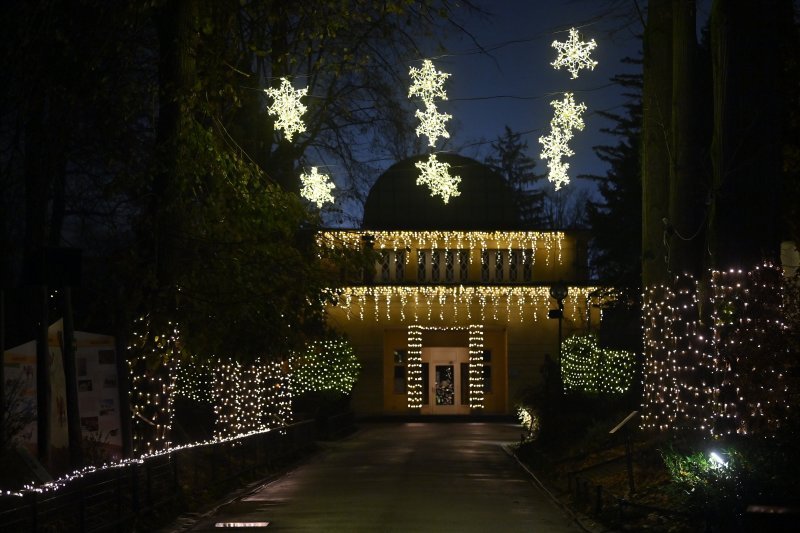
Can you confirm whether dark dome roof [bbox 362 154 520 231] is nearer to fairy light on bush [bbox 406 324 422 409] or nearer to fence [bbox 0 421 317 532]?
fairy light on bush [bbox 406 324 422 409]

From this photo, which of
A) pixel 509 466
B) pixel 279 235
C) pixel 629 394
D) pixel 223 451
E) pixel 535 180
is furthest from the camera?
pixel 535 180

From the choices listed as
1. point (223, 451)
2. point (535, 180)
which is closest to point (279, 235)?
point (223, 451)

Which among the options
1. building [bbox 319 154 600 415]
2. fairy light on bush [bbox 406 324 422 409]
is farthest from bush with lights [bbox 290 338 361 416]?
fairy light on bush [bbox 406 324 422 409]

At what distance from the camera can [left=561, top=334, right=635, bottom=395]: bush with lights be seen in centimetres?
3288

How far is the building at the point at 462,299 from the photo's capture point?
50062mm

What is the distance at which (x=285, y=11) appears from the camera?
15.2 metres

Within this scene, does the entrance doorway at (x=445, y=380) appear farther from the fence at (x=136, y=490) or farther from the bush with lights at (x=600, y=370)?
the fence at (x=136, y=490)

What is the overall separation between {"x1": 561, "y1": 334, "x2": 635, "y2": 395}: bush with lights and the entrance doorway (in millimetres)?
14582

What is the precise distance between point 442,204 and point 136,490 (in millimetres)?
39201

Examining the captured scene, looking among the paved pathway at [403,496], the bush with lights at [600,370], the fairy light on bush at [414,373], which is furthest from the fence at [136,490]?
the fairy light on bush at [414,373]

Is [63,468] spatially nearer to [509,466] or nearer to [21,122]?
[21,122]

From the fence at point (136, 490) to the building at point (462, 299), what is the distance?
2719cm

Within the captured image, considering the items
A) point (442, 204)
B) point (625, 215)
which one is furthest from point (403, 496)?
point (442, 204)

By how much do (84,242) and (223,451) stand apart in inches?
584
